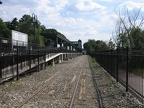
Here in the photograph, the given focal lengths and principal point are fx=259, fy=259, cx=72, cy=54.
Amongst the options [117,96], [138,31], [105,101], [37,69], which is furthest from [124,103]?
[138,31]

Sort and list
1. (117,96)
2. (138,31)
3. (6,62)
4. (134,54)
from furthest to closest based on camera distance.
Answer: (138,31) < (6,62) < (117,96) < (134,54)

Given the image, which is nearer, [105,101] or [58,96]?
[105,101]

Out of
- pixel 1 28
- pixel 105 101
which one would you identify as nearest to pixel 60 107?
pixel 105 101

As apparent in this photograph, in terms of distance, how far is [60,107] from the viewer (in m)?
8.99

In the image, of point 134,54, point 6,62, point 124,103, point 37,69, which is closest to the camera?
point 124,103

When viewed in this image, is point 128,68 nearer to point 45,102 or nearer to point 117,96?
point 117,96

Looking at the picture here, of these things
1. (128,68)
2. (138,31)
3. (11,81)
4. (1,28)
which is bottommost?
(11,81)

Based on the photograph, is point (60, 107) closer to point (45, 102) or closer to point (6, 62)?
point (45, 102)

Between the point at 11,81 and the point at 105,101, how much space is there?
8.49 metres

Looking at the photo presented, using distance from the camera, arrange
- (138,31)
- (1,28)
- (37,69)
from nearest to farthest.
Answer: (37,69)
(138,31)
(1,28)

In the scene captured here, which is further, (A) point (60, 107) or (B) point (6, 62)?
(B) point (6, 62)

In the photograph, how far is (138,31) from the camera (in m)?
33.4

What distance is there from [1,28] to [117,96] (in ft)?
367

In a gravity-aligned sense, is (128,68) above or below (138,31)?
below
